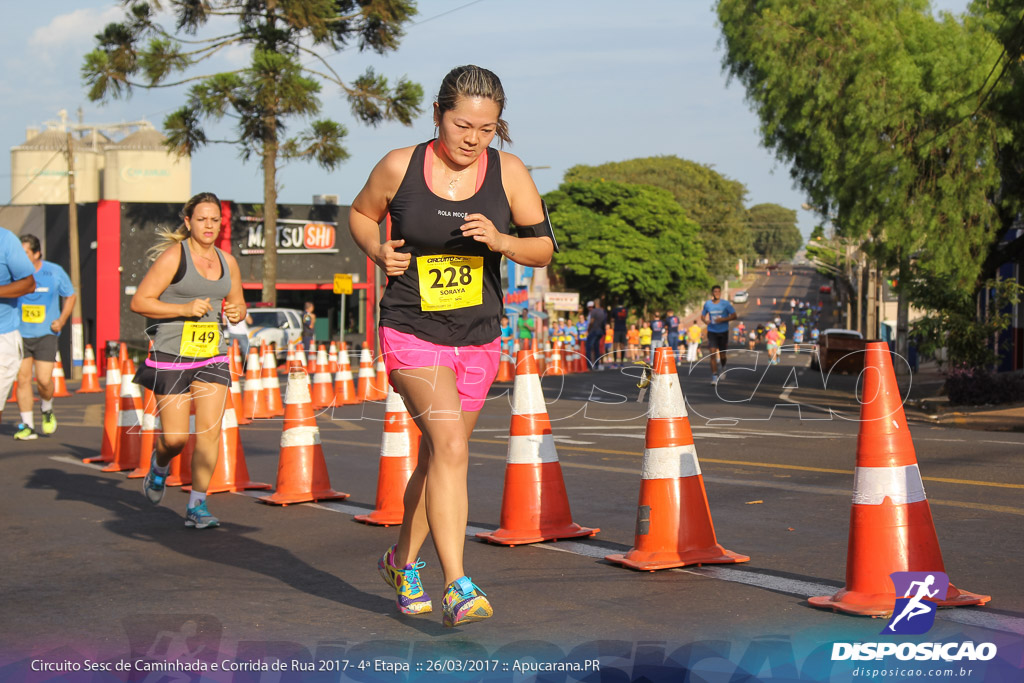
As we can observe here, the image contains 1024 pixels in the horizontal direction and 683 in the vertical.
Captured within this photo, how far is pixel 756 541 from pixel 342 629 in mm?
2480

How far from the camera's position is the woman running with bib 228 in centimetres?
435

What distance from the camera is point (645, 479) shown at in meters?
5.65

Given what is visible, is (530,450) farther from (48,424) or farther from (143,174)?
(143,174)

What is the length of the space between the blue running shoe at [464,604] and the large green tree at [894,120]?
1626 centimetres

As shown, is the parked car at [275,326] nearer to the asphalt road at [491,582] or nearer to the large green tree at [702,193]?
the asphalt road at [491,582]

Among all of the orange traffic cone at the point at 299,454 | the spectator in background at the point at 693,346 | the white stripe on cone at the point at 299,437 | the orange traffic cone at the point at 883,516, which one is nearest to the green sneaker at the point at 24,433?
the orange traffic cone at the point at 299,454

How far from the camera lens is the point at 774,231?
169500mm

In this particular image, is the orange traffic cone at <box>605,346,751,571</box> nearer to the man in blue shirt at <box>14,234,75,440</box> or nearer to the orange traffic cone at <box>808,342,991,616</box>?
the orange traffic cone at <box>808,342,991,616</box>

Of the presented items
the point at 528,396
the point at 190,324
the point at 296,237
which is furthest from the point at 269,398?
the point at 296,237

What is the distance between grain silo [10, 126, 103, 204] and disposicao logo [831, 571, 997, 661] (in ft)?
244

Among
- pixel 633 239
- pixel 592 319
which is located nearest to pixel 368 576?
pixel 592 319

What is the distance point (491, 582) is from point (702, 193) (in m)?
94.0

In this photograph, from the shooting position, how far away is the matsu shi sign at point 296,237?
48094 mm

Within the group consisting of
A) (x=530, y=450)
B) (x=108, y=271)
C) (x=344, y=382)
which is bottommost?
(x=344, y=382)
